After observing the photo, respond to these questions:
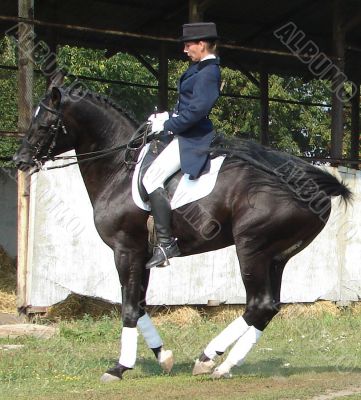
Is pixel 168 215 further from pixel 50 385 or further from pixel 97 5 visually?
pixel 97 5

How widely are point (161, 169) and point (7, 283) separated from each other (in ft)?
25.0

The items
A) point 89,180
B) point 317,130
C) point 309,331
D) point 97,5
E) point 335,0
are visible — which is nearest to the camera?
point 89,180

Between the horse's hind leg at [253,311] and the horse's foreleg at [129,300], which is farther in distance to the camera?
the horse's foreleg at [129,300]

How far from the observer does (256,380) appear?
22.7 feet

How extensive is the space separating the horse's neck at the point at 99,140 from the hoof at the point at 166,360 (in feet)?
5.14

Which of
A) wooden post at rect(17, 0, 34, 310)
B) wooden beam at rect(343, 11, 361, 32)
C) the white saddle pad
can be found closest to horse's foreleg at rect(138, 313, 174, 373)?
the white saddle pad

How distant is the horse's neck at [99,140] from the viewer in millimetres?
7316

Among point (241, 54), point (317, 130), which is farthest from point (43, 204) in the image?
point (317, 130)

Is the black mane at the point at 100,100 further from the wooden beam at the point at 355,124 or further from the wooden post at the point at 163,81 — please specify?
the wooden beam at the point at 355,124

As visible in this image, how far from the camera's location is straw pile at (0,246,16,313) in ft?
39.8

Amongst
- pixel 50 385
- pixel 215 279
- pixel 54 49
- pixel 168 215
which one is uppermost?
pixel 54 49

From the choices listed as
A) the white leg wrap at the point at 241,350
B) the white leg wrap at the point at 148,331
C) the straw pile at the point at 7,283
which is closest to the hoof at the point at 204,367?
the white leg wrap at the point at 241,350

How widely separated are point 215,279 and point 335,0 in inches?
257

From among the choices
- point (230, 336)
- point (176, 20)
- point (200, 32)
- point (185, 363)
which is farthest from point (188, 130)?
point (176, 20)
